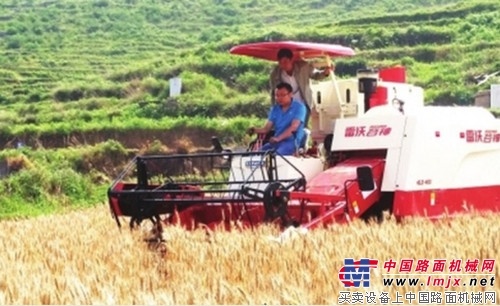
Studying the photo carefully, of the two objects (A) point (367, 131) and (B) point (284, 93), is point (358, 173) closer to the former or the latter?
(A) point (367, 131)

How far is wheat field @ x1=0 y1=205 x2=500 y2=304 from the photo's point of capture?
5.01 metres

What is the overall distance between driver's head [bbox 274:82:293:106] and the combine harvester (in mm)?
365

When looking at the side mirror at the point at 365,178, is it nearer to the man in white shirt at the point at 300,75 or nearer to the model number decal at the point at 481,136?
the model number decal at the point at 481,136

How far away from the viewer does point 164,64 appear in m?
38.7

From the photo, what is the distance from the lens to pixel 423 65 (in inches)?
1300

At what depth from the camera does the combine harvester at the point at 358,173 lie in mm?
7527

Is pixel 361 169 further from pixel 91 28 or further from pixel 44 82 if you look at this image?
pixel 91 28

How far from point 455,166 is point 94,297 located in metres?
4.14

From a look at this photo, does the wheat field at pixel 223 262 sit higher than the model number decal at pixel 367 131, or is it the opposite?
the model number decal at pixel 367 131

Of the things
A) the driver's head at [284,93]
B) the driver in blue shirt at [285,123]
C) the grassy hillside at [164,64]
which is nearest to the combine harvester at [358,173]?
the driver in blue shirt at [285,123]

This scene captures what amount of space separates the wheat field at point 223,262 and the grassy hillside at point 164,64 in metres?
9.21

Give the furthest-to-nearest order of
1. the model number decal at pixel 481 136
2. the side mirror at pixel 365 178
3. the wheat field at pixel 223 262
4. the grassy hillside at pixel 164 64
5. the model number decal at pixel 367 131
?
the grassy hillside at pixel 164 64, the model number decal at pixel 481 136, the model number decal at pixel 367 131, the side mirror at pixel 365 178, the wheat field at pixel 223 262

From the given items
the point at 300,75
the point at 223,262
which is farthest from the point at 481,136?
the point at 223,262

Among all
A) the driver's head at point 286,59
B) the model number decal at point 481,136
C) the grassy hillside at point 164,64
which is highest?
the driver's head at point 286,59
